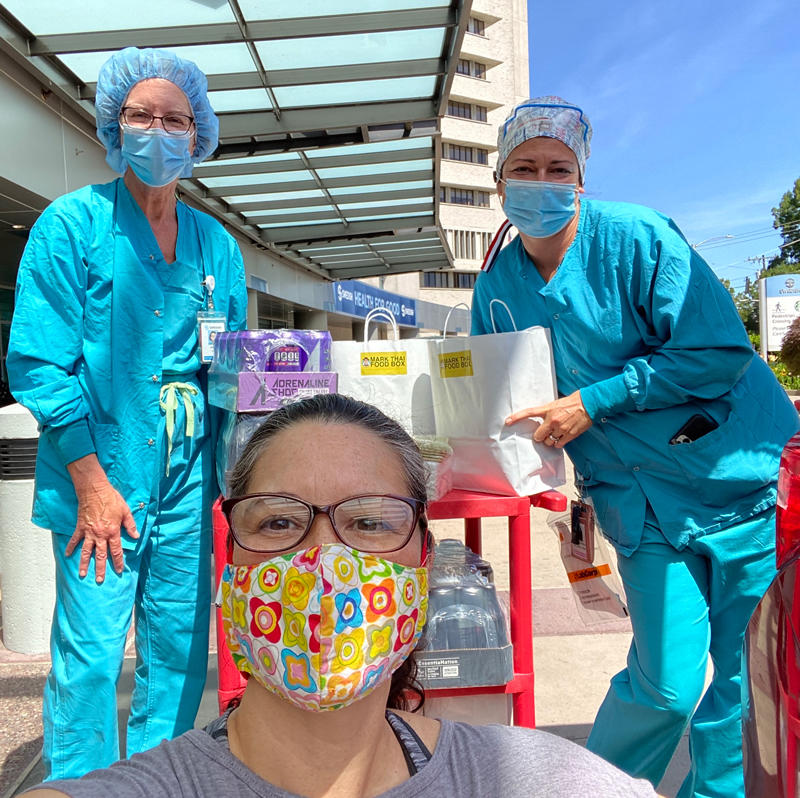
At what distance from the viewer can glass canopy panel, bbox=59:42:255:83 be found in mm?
5172

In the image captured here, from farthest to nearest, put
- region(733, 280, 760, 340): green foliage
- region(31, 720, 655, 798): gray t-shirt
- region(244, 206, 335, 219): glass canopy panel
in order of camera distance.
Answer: region(733, 280, 760, 340): green foliage → region(244, 206, 335, 219): glass canopy panel → region(31, 720, 655, 798): gray t-shirt

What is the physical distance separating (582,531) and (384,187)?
802 cm

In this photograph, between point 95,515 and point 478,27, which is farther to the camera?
point 478,27

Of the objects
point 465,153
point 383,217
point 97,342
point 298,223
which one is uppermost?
point 465,153

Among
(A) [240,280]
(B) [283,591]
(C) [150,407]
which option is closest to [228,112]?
(A) [240,280]

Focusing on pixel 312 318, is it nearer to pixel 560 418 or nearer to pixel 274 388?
pixel 274 388

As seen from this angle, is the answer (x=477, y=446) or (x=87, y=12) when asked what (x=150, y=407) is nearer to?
(x=477, y=446)

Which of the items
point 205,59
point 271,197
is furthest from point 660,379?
point 271,197

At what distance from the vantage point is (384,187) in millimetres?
9406

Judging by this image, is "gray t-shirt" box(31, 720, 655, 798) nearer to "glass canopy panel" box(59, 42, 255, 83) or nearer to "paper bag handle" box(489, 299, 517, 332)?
"paper bag handle" box(489, 299, 517, 332)

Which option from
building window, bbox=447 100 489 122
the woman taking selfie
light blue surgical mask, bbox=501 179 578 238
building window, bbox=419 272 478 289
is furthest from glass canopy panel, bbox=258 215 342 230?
building window, bbox=447 100 489 122

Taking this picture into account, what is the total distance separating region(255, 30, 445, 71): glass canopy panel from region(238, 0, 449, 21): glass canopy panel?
27cm

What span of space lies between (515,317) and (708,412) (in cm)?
60

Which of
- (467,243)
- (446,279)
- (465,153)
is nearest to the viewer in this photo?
(465,153)
